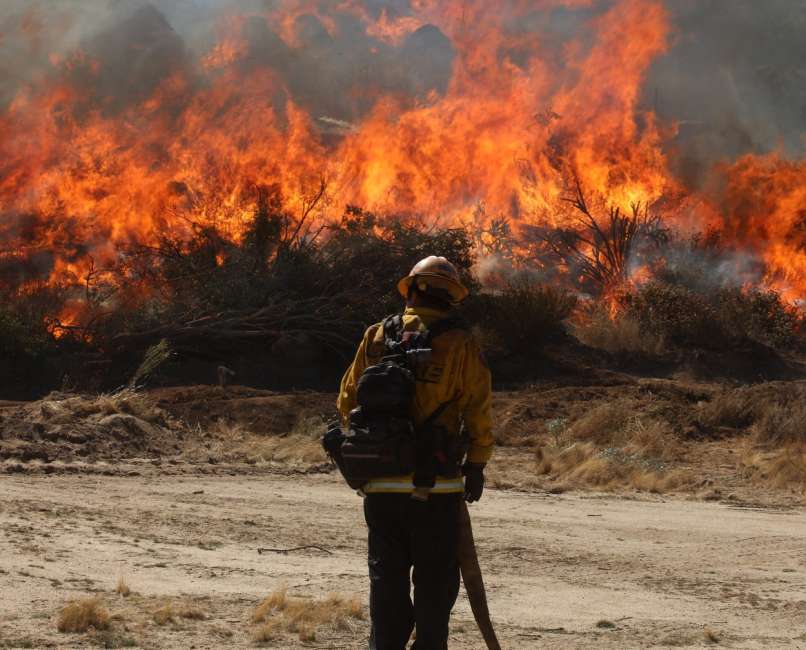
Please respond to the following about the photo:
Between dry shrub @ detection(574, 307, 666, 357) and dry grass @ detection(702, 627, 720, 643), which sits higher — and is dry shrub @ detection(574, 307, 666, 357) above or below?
above

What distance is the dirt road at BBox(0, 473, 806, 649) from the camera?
6.74m

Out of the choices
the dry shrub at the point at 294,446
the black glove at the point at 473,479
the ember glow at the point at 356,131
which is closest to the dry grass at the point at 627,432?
the dry shrub at the point at 294,446

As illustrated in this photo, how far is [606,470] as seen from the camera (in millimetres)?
13930

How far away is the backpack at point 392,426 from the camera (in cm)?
519

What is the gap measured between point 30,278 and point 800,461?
15905 mm

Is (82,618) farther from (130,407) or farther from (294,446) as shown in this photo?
(130,407)

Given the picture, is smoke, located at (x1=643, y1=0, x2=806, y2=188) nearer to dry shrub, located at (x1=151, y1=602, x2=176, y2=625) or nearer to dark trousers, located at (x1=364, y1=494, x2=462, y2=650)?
dry shrub, located at (x1=151, y1=602, x2=176, y2=625)

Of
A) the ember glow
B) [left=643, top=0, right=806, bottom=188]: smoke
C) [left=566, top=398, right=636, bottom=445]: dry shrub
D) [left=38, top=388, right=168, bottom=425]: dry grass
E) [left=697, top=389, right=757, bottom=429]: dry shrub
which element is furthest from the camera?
[left=643, top=0, right=806, bottom=188]: smoke

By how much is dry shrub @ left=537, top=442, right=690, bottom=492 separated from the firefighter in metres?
8.40

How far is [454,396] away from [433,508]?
0.48 meters

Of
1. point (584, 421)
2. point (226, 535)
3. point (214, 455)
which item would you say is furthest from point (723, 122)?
point (226, 535)

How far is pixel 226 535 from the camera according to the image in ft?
32.2

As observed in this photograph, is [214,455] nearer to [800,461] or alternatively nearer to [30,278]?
[800,461]

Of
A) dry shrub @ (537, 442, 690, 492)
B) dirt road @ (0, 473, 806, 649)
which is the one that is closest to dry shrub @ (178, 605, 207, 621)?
dirt road @ (0, 473, 806, 649)
